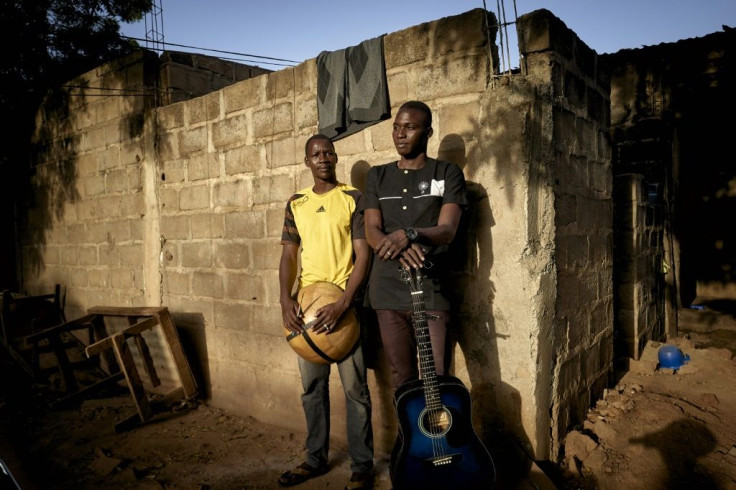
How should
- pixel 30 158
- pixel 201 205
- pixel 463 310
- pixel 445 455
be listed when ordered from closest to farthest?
1. pixel 445 455
2. pixel 463 310
3. pixel 201 205
4. pixel 30 158

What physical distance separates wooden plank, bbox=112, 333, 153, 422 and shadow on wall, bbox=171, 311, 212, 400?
531 millimetres

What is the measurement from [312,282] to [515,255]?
1.28 meters

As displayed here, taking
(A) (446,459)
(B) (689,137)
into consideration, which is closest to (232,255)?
(A) (446,459)

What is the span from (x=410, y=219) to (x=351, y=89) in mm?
1316

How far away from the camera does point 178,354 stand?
4.49 m

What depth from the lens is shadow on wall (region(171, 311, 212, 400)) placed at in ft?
15.5

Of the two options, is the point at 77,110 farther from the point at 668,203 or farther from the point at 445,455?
the point at 668,203

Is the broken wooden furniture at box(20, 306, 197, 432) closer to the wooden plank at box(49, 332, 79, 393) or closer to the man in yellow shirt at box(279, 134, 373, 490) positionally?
the wooden plank at box(49, 332, 79, 393)

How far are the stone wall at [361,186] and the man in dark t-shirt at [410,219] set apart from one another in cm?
37

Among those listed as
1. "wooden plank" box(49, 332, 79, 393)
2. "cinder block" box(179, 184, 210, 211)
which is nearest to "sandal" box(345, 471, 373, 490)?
"cinder block" box(179, 184, 210, 211)

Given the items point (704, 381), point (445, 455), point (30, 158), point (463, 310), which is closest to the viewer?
point (445, 455)

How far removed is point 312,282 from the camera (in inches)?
122

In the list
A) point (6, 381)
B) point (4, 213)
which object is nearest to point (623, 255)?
point (6, 381)

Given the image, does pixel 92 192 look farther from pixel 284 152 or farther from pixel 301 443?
pixel 301 443
